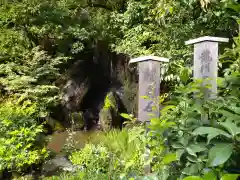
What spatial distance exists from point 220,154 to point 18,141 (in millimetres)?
4524

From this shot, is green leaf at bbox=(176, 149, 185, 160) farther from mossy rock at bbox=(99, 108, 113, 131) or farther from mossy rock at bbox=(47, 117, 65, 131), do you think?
mossy rock at bbox=(47, 117, 65, 131)

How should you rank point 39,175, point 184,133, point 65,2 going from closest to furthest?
point 184,133, point 39,175, point 65,2

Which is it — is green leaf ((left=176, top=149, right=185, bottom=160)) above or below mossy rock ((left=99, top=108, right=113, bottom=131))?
above

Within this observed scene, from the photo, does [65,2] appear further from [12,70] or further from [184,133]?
[184,133]

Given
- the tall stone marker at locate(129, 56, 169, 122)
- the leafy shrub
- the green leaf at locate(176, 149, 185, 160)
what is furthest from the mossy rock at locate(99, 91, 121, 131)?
the green leaf at locate(176, 149, 185, 160)

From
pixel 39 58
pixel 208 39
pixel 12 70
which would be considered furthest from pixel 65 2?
pixel 208 39

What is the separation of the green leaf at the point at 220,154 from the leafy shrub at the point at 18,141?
4.36m

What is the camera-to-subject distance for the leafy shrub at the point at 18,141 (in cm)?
477

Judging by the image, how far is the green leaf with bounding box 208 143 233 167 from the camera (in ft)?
2.95

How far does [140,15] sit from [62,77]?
2.94 metres

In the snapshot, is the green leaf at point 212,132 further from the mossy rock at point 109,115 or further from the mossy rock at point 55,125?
the mossy rock at point 55,125

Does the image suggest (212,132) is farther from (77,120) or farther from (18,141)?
(77,120)

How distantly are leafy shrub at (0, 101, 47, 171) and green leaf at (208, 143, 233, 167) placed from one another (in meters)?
4.36

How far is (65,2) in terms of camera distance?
8.27 metres
